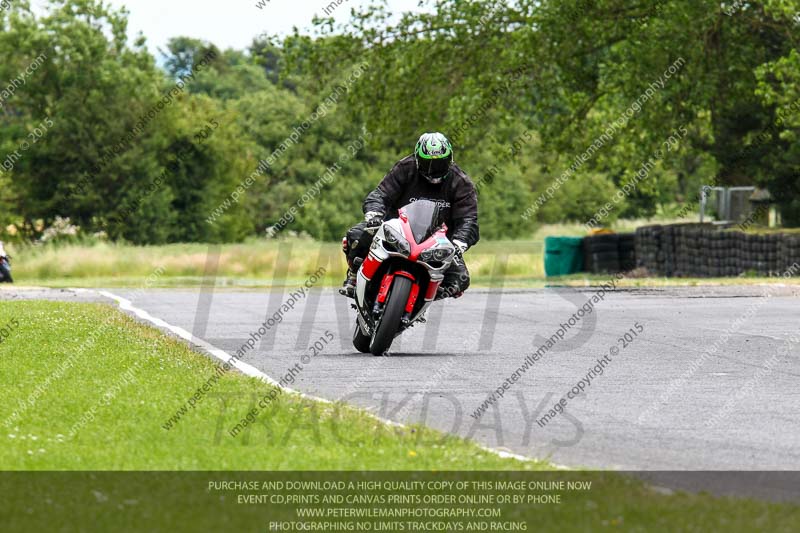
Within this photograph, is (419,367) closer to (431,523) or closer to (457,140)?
(431,523)

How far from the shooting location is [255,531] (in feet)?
19.0

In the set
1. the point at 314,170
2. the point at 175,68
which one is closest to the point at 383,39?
the point at 314,170

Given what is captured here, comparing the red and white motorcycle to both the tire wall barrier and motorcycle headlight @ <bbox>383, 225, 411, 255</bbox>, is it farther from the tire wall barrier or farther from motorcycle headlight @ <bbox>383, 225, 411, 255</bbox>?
the tire wall barrier

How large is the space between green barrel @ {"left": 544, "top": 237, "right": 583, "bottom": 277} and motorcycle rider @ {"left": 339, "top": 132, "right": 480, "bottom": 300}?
888 inches

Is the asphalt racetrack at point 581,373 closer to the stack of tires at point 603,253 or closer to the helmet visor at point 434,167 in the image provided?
the helmet visor at point 434,167

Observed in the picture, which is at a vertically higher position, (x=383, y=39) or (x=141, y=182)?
(x=383, y=39)

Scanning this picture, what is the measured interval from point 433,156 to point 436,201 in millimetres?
487

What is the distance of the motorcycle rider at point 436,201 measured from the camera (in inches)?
538

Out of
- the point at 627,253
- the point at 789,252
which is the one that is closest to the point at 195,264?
the point at 627,253

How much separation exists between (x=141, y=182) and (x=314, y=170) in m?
15.9

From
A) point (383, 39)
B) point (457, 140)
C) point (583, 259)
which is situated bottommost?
point (583, 259)

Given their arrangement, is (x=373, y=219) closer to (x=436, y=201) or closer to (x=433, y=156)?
(x=436, y=201)

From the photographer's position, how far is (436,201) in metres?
13.8

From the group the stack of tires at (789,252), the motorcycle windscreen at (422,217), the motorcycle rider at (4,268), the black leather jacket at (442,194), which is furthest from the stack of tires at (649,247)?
the motorcycle windscreen at (422,217)
